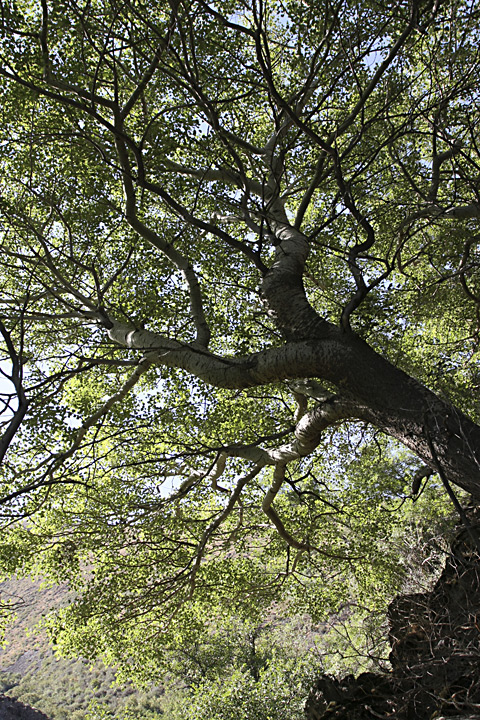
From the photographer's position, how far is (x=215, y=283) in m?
6.47

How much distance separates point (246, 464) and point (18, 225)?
5.27 m

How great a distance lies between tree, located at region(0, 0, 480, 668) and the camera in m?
4.06

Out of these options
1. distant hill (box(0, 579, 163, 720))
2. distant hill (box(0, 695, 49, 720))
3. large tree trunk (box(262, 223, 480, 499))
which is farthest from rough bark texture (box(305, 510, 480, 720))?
distant hill (box(0, 579, 163, 720))

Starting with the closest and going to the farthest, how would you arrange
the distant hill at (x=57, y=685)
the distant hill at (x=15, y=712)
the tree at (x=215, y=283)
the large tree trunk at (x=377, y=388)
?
1. the large tree trunk at (x=377, y=388)
2. the tree at (x=215, y=283)
3. the distant hill at (x=15, y=712)
4. the distant hill at (x=57, y=685)

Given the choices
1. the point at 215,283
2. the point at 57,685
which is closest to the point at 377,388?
the point at 215,283

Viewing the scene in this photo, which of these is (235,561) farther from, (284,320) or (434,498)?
(434,498)

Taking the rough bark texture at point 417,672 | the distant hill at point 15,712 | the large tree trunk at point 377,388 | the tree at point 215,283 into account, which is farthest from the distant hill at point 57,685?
the large tree trunk at point 377,388

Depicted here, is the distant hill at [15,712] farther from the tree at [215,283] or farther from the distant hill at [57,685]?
the tree at [215,283]

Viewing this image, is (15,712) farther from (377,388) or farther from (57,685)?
(377,388)

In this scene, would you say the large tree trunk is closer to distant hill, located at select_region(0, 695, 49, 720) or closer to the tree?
the tree

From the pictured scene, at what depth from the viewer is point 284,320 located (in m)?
3.91

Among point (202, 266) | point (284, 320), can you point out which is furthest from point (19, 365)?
point (202, 266)

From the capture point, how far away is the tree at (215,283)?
4062mm

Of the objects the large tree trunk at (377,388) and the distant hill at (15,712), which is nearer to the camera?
the large tree trunk at (377,388)
